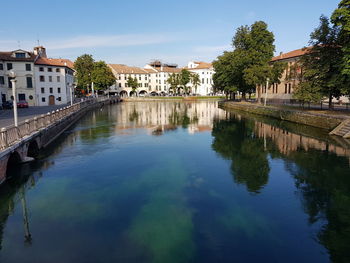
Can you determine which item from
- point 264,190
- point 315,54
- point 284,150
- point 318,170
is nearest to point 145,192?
point 264,190

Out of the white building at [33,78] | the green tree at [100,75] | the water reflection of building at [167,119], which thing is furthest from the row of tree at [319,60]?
the green tree at [100,75]

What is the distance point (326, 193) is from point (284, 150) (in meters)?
10.2

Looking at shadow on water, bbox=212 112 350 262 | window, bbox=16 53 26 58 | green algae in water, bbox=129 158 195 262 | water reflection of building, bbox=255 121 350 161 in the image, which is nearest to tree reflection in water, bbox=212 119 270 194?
shadow on water, bbox=212 112 350 262

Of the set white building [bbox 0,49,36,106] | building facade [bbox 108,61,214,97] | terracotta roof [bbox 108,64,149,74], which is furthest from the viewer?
building facade [bbox 108,61,214,97]

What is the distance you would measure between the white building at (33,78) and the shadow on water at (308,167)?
46.4 metres

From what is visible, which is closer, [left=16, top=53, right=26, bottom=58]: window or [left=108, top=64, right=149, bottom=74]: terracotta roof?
[left=16, top=53, right=26, bottom=58]: window

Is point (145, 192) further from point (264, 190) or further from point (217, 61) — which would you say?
point (217, 61)

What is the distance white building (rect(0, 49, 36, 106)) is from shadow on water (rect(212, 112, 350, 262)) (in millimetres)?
48195

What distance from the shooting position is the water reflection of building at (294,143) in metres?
24.4

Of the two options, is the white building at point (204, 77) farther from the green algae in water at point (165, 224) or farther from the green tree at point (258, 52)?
the green algae in water at point (165, 224)

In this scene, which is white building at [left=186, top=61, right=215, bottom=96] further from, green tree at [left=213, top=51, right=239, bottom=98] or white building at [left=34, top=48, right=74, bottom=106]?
white building at [left=34, top=48, right=74, bottom=106]

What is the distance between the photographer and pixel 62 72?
7150cm

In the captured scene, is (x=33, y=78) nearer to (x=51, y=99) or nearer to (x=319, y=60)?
→ (x=51, y=99)

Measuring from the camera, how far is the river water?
9703 mm
